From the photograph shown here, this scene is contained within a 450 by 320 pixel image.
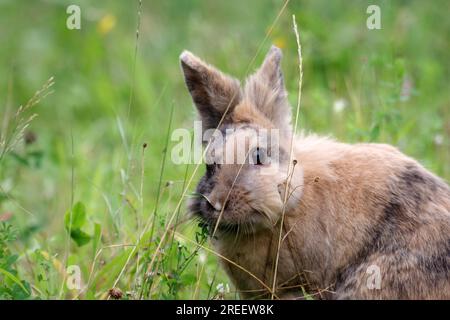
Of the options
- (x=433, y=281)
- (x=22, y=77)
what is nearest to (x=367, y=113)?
(x=433, y=281)

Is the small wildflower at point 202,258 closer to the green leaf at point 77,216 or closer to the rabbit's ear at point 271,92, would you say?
the green leaf at point 77,216

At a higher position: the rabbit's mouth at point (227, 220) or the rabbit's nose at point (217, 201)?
the rabbit's nose at point (217, 201)

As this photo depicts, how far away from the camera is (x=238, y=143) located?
5.11 meters

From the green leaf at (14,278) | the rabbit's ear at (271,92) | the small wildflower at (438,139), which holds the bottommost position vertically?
the green leaf at (14,278)

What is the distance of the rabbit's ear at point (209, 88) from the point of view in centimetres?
549

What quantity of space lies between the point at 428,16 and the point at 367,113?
8.44 ft

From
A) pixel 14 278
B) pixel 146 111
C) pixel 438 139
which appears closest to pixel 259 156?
pixel 14 278

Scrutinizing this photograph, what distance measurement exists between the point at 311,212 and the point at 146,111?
3.91 meters

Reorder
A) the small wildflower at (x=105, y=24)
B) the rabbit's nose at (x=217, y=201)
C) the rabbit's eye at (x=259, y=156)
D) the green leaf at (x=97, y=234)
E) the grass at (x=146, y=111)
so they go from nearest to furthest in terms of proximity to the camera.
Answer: the rabbit's nose at (x=217, y=201) < the rabbit's eye at (x=259, y=156) < the grass at (x=146, y=111) < the green leaf at (x=97, y=234) < the small wildflower at (x=105, y=24)

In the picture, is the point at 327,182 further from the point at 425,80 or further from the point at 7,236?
the point at 425,80

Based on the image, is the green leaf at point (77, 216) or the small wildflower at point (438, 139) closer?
the green leaf at point (77, 216)

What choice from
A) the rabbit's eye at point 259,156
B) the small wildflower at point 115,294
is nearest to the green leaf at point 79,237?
the small wildflower at point 115,294

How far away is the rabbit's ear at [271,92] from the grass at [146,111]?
0.19 meters

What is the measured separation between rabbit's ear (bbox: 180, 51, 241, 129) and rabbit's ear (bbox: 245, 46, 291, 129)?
0.34 feet
